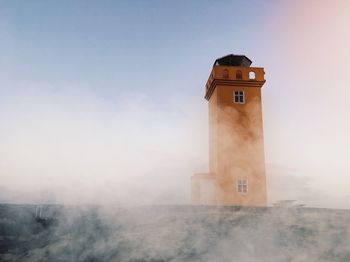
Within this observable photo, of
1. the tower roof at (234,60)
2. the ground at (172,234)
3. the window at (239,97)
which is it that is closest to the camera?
the ground at (172,234)

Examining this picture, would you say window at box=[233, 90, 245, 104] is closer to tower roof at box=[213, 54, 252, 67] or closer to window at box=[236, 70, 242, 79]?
window at box=[236, 70, 242, 79]

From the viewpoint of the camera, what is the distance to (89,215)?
10.6 metres

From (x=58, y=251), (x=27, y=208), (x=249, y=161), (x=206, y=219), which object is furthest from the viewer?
(x=249, y=161)

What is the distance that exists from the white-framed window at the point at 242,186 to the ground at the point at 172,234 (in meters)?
4.43

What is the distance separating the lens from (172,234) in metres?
9.72

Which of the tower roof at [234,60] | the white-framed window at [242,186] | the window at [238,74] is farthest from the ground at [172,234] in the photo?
the tower roof at [234,60]

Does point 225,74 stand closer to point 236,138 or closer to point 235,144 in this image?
point 236,138

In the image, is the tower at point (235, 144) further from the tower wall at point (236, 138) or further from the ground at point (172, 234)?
the ground at point (172, 234)

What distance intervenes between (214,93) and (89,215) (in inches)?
379

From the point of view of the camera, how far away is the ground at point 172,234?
878 centimetres

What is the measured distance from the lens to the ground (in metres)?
8.78

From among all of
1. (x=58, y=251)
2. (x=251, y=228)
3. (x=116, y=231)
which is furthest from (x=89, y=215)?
(x=251, y=228)

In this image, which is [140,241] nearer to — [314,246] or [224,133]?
[314,246]

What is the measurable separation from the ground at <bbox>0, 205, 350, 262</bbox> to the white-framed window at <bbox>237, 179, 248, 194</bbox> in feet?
14.5
